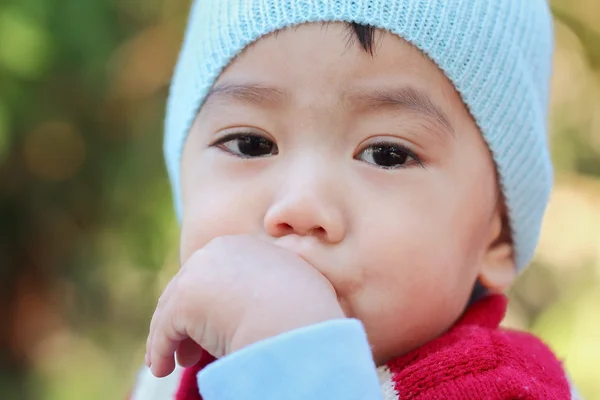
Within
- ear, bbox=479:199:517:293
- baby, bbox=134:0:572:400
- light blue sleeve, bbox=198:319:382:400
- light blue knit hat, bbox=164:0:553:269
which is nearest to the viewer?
light blue sleeve, bbox=198:319:382:400

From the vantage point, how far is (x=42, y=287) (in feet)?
9.41

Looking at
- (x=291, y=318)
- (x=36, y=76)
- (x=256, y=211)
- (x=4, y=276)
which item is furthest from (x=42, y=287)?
(x=291, y=318)

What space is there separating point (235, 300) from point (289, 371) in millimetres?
119

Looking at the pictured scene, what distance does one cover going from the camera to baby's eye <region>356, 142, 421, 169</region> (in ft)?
3.50

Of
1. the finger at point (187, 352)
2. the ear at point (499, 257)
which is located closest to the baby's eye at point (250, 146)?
the finger at point (187, 352)

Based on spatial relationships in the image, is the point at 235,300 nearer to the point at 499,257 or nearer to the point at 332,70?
the point at 332,70

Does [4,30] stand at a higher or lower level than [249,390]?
lower

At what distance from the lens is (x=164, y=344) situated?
0.90 m

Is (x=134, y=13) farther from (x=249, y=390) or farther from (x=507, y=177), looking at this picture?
(x=249, y=390)

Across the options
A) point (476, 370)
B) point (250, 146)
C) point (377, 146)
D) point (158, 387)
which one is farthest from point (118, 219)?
point (476, 370)

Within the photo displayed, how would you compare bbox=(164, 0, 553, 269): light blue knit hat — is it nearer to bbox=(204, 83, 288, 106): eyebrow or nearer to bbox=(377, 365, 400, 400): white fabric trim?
bbox=(204, 83, 288, 106): eyebrow

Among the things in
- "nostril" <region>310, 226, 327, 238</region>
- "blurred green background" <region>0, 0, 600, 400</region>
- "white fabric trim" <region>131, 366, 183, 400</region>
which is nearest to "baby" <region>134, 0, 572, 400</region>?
"nostril" <region>310, 226, 327, 238</region>

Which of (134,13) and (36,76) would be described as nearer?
(36,76)

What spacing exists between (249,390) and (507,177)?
2.26ft
